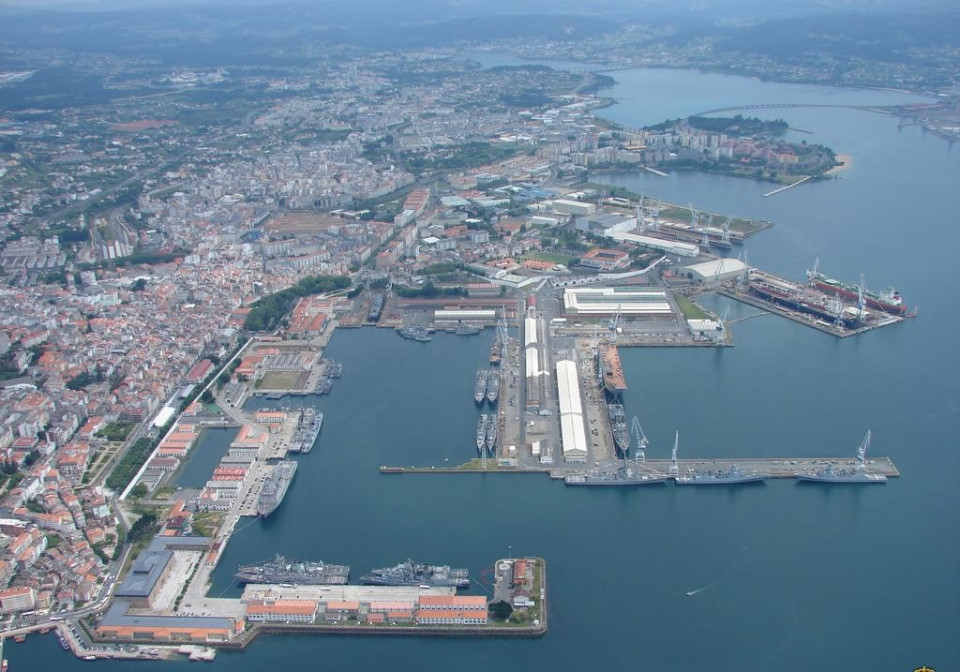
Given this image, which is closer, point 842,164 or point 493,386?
point 493,386

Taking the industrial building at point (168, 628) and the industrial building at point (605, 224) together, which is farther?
the industrial building at point (605, 224)

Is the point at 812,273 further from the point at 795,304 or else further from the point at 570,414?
the point at 570,414

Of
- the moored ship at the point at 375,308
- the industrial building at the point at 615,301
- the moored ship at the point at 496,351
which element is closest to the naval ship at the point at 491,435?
the moored ship at the point at 496,351

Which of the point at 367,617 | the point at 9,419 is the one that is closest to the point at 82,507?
the point at 9,419

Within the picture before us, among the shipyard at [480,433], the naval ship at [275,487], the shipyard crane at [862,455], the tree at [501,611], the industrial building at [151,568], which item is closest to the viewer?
the tree at [501,611]

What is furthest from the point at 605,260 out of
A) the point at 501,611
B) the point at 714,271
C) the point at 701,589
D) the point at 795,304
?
the point at 501,611

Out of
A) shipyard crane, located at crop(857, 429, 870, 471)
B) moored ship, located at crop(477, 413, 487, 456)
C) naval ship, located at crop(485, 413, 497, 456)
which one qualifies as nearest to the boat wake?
shipyard crane, located at crop(857, 429, 870, 471)

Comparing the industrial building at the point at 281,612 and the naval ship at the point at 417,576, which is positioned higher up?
the naval ship at the point at 417,576

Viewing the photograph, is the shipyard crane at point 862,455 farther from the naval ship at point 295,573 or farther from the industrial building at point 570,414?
the naval ship at point 295,573
